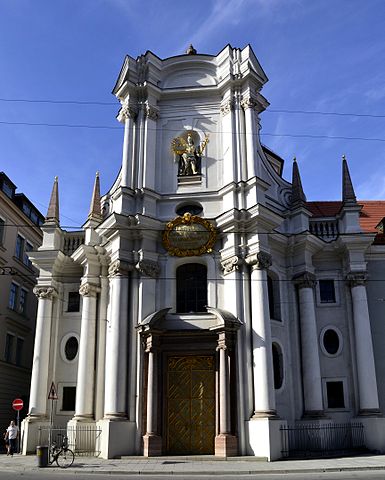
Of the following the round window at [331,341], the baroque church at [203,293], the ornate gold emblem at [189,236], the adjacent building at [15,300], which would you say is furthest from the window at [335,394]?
the adjacent building at [15,300]

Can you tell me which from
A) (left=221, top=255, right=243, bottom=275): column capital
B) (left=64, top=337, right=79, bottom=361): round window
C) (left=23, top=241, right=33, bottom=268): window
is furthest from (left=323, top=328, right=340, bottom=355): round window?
(left=23, top=241, right=33, bottom=268): window

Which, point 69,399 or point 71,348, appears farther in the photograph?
point 71,348

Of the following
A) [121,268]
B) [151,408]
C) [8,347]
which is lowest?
[151,408]

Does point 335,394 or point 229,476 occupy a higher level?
point 335,394

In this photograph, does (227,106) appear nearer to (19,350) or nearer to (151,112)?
(151,112)

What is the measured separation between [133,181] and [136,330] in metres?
7.06

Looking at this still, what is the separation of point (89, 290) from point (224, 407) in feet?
26.9

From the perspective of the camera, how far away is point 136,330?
22266mm

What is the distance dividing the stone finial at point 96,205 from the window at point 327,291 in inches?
435

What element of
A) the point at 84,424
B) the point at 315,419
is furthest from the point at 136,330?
the point at 315,419

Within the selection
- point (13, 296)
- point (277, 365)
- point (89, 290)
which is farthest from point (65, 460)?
point (13, 296)

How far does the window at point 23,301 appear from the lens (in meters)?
33.7

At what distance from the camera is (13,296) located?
32844 mm

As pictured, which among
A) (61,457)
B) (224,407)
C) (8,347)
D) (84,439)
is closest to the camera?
(224,407)
